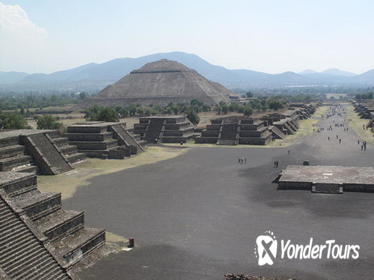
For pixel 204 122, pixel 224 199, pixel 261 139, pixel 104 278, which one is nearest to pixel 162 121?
pixel 261 139

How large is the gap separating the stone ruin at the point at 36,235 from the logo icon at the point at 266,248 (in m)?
10.5

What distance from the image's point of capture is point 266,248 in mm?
27969

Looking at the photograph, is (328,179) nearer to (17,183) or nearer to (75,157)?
(17,183)

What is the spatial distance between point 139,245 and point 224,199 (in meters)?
14.1

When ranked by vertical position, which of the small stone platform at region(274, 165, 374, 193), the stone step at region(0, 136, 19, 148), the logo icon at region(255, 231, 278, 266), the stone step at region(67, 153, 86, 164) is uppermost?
the stone step at region(0, 136, 19, 148)

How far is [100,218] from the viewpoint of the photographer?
35.5m

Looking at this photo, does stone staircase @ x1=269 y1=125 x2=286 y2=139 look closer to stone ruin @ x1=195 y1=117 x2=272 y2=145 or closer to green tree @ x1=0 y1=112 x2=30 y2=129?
stone ruin @ x1=195 y1=117 x2=272 y2=145

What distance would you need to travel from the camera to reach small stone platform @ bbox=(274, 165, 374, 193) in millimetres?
43781

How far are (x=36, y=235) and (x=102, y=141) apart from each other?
47412 mm

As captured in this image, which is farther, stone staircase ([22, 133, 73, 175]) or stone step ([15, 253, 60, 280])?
stone staircase ([22, 133, 73, 175])

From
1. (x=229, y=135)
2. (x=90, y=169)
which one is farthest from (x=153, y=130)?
(x=90, y=169)

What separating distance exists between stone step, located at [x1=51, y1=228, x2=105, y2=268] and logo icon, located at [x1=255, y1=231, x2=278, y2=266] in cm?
1051

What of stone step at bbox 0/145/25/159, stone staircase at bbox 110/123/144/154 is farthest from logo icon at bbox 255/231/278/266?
stone staircase at bbox 110/123/144/154

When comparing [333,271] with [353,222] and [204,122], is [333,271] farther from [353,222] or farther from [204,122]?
[204,122]
